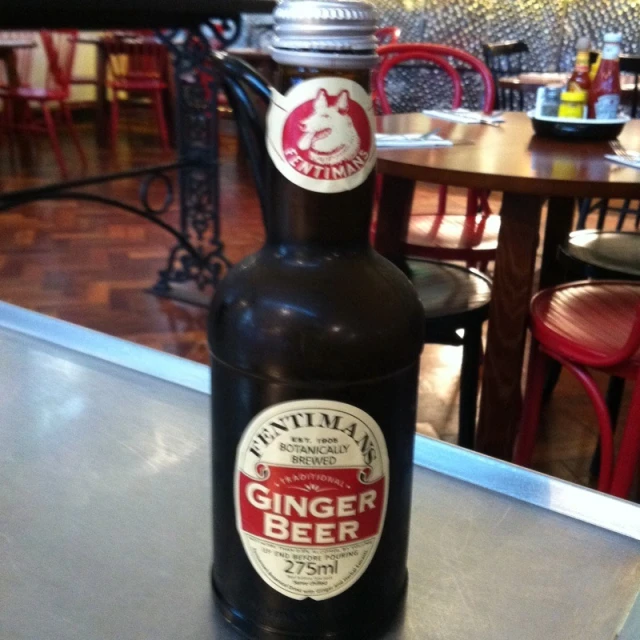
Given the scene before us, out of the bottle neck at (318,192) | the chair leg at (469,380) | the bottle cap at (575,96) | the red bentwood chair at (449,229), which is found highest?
the bottle neck at (318,192)

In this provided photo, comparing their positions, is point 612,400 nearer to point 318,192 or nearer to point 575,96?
point 575,96

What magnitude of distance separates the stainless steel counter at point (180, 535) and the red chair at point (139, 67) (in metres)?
4.36

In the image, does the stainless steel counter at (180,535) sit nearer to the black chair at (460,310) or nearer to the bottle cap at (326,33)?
the bottle cap at (326,33)

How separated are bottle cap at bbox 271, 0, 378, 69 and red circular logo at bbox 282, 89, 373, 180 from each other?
0.02 metres

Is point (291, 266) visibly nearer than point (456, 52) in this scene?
Yes

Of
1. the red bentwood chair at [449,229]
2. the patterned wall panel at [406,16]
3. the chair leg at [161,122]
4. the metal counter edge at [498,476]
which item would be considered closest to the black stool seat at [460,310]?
the red bentwood chair at [449,229]

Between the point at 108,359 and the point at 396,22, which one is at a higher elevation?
the point at 396,22

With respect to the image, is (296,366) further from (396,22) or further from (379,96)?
(396,22)

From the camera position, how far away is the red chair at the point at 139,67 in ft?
15.2

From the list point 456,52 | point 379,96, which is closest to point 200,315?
point 379,96

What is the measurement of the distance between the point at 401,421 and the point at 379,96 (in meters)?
1.70

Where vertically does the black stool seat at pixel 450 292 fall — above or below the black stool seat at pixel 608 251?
below

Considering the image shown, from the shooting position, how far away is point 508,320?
43.6 inches

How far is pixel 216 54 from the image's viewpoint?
0.34m
